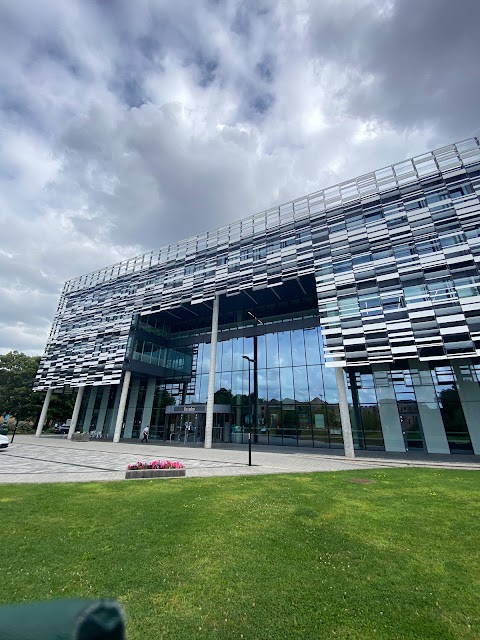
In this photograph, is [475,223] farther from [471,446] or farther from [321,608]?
[321,608]

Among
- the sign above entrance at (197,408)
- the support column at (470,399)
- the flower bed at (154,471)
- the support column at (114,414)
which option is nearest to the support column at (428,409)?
the support column at (470,399)

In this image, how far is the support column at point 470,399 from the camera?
83.3 ft

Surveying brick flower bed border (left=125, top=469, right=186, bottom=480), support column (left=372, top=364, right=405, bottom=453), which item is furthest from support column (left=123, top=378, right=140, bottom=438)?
support column (left=372, top=364, right=405, bottom=453)

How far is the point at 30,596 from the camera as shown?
541 cm

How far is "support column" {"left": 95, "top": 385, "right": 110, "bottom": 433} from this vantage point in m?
46.7

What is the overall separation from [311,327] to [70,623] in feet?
116

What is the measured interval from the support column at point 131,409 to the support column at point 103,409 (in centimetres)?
442

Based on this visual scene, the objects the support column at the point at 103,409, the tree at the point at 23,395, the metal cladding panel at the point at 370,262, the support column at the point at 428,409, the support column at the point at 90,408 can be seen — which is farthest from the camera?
the tree at the point at 23,395

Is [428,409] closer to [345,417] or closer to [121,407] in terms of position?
[345,417]

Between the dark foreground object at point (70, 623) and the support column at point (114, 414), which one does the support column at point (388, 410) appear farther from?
the support column at point (114, 414)

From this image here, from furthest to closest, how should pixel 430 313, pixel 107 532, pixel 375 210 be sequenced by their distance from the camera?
pixel 375 210
pixel 430 313
pixel 107 532

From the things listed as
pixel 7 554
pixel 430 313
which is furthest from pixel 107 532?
pixel 430 313

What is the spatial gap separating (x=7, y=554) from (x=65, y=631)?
8.57 metres

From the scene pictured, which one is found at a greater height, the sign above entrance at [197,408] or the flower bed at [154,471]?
the sign above entrance at [197,408]
